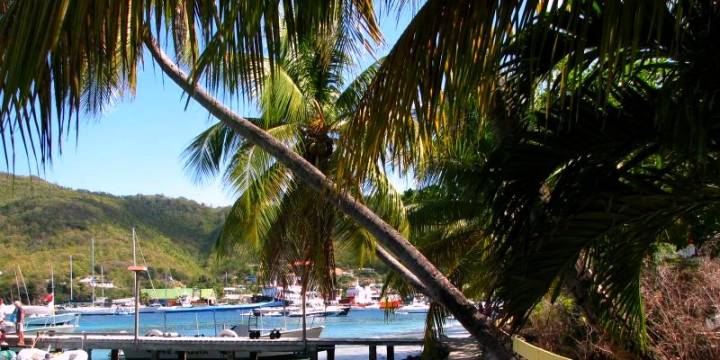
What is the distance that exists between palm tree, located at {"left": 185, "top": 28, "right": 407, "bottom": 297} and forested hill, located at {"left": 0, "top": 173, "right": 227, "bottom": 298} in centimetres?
6733

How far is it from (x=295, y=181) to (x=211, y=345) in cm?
1399

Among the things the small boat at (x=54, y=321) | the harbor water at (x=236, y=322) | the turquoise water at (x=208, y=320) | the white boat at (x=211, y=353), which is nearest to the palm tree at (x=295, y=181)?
the white boat at (x=211, y=353)

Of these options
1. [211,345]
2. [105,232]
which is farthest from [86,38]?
[105,232]

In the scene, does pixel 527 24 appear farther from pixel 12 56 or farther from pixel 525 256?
pixel 12 56

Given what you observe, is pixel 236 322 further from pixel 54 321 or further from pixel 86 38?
pixel 86 38

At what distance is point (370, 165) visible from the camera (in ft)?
9.68

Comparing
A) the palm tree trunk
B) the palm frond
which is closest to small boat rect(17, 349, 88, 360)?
the palm tree trunk

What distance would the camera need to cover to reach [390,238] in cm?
657

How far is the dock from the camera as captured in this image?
22562 mm

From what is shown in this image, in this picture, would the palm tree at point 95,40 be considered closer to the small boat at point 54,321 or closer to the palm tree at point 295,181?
the palm tree at point 295,181

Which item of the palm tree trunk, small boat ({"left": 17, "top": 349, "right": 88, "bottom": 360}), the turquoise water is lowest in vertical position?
the turquoise water

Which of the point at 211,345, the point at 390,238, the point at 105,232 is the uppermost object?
the point at 105,232

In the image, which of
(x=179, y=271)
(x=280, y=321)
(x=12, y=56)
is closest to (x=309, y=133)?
(x=12, y=56)

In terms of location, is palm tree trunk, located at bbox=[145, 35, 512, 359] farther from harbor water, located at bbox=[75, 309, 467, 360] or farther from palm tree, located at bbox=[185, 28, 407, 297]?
harbor water, located at bbox=[75, 309, 467, 360]
